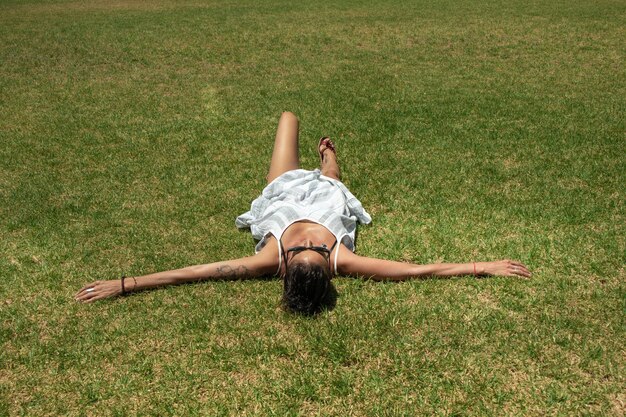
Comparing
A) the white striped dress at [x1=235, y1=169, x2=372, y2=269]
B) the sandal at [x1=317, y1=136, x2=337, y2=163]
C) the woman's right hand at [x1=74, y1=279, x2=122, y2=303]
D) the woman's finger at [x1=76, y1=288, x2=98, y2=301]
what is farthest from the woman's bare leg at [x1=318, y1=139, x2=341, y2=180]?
the woman's finger at [x1=76, y1=288, x2=98, y2=301]

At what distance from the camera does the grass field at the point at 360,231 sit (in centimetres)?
381

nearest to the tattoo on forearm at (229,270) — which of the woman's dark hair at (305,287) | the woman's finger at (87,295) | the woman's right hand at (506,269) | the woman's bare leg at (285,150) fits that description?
the woman's dark hair at (305,287)

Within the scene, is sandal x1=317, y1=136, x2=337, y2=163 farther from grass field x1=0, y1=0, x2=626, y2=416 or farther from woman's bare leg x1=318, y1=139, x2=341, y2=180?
grass field x1=0, y1=0, x2=626, y2=416

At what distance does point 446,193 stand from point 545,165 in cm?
142

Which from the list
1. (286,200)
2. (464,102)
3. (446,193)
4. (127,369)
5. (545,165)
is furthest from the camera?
(464,102)

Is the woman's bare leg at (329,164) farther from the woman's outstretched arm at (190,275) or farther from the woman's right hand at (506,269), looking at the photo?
the woman's right hand at (506,269)

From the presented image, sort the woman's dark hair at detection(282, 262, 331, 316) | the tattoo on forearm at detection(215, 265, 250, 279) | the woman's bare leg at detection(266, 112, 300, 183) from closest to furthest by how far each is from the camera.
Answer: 1. the woman's dark hair at detection(282, 262, 331, 316)
2. the tattoo on forearm at detection(215, 265, 250, 279)
3. the woman's bare leg at detection(266, 112, 300, 183)

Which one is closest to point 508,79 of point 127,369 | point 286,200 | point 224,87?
point 224,87

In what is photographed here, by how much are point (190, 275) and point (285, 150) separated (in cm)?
230

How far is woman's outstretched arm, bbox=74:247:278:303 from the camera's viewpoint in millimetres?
4707

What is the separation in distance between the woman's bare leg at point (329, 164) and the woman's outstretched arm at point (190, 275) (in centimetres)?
188

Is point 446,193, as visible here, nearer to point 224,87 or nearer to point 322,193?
point 322,193

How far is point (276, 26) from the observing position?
14961 millimetres

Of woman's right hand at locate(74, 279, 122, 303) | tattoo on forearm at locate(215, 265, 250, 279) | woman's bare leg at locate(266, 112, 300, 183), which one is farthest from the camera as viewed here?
woman's bare leg at locate(266, 112, 300, 183)
